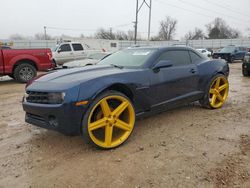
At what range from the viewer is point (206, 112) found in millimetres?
5047

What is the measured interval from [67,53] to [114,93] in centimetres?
1223

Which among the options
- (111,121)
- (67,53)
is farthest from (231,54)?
(111,121)

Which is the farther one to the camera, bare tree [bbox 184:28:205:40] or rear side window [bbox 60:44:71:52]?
bare tree [bbox 184:28:205:40]

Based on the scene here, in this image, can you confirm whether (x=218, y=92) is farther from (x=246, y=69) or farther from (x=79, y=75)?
(x=246, y=69)

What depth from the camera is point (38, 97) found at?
323cm

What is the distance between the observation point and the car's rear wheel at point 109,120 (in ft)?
10.0

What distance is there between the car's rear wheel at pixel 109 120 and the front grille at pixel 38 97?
0.61 metres

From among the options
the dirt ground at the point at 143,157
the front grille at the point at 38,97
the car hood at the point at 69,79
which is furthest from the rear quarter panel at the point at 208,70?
the front grille at the point at 38,97

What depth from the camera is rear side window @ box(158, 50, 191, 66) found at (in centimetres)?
435

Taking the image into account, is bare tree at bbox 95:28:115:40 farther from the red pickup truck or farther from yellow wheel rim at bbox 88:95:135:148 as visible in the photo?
yellow wheel rim at bbox 88:95:135:148

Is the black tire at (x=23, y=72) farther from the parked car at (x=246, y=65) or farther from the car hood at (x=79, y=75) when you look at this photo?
the parked car at (x=246, y=65)

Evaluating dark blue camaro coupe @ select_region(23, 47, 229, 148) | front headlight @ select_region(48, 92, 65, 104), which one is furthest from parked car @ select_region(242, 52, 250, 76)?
front headlight @ select_region(48, 92, 65, 104)

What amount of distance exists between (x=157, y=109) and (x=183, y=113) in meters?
1.26

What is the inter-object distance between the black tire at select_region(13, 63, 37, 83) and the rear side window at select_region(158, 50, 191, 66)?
7.21m
